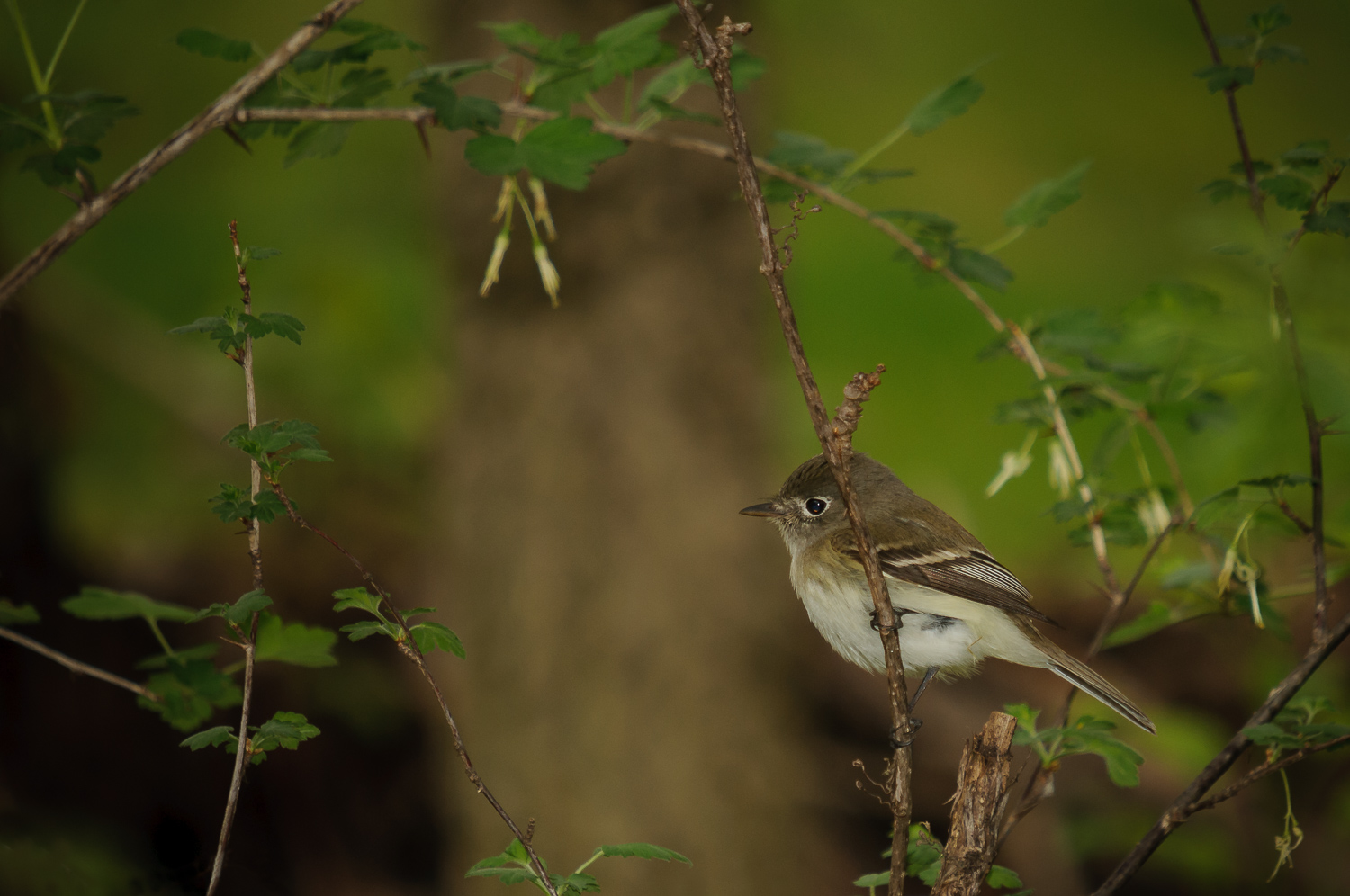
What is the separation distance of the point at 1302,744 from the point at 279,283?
21.9ft

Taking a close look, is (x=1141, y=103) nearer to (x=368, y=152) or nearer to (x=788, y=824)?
(x=368, y=152)

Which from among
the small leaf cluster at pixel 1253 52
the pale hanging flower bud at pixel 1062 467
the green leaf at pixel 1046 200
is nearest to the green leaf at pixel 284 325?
the green leaf at pixel 1046 200

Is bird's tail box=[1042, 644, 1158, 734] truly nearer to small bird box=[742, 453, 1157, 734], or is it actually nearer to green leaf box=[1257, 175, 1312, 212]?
small bird box=[742, 453, 1157, 734]

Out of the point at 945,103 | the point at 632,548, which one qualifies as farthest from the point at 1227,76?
the point at 632,548

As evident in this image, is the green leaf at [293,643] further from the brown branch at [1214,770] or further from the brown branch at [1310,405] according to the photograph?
the brown branch at [1310,405]

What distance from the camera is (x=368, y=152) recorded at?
1077cm

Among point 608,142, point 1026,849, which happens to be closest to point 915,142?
point 1026,849

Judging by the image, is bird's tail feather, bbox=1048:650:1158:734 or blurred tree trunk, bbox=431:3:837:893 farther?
blurred tree trunk, bbox=431:3:837:893

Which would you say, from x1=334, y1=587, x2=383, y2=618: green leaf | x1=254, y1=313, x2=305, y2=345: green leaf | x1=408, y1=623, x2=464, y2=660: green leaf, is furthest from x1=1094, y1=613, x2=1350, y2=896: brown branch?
x1=254, y1=313, x2=305, y2=345: green leaf

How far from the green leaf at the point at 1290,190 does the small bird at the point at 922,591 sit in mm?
834

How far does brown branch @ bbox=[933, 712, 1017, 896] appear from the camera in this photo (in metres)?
1.41

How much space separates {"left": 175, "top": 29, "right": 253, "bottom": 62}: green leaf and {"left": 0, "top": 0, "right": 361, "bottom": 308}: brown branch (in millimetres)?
217

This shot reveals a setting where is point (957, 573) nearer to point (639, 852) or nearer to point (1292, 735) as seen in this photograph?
point (1292, 735)

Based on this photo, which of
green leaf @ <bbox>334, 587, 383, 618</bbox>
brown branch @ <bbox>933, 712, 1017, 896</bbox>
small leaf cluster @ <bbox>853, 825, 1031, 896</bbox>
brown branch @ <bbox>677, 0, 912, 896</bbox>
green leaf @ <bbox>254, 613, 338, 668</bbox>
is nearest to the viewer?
brown branch @ <bbox>677, 0, 912, 896</bbox>
